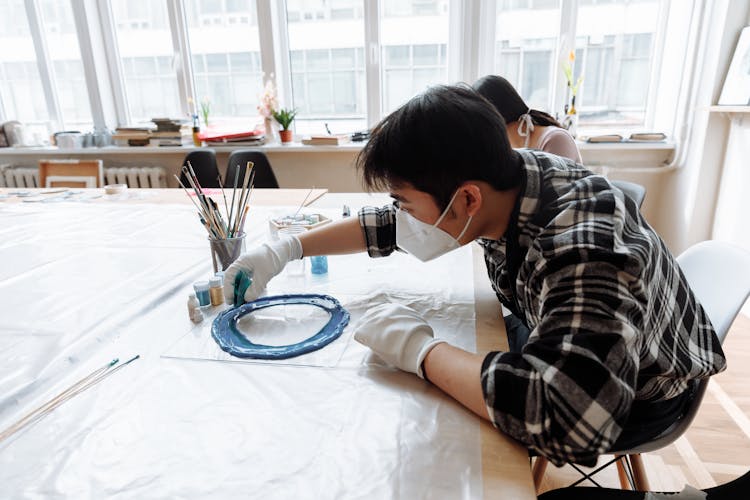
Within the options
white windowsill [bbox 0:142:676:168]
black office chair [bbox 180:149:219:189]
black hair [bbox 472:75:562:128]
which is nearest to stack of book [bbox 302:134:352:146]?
white windowsill [bbox 0:142:676:168]

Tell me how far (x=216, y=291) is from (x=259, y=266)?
10cm

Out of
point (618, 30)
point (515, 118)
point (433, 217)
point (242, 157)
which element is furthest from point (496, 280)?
point (618, 30)

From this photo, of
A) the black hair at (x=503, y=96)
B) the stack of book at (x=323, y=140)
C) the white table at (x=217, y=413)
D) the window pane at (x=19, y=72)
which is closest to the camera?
the white table at (x=217, y=413)

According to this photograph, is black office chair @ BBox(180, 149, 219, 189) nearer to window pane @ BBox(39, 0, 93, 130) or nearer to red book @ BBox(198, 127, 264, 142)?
red book @ BBox(198, 127, 264, 142)

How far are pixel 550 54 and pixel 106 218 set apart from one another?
2593 millimetres

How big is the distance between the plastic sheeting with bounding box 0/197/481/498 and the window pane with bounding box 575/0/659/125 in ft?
7.66

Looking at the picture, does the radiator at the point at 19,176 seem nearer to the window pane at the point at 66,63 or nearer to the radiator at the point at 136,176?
the window pane at the point at 66,63

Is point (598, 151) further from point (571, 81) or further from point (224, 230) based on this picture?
point (224, 230)

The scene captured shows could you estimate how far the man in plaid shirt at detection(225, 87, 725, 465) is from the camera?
562 mm

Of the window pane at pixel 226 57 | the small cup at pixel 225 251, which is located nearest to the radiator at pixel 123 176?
the window pane at pixel 226 57

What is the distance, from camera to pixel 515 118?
5.75 feet

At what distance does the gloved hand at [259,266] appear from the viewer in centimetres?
97

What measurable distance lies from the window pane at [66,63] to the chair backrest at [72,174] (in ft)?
3.22

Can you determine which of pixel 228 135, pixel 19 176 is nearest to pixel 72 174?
pixel 228 135
